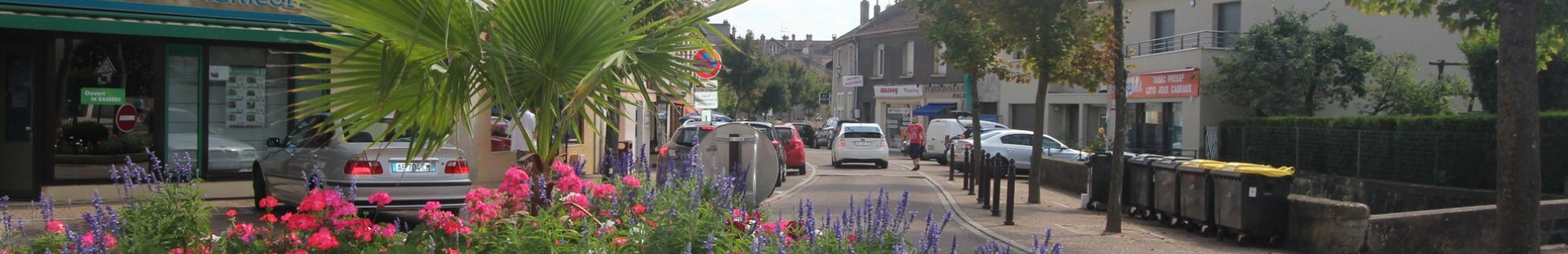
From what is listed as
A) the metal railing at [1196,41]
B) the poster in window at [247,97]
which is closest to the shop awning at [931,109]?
the metal railing at [1196,41]

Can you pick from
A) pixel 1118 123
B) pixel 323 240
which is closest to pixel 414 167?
pixel 323 240

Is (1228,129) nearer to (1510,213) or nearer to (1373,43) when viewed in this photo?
(1373,43)

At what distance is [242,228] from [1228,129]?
24849mm

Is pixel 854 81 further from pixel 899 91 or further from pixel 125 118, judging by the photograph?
pixel 125 118

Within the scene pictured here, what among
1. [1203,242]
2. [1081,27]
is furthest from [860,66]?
[1203,242]

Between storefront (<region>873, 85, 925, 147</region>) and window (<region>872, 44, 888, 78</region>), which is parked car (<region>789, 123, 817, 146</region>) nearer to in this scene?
storefront (<region>873, 85, 925, 147</region>)

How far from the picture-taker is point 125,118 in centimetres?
1329

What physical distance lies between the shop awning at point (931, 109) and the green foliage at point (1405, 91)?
21.5 m

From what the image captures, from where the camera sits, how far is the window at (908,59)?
51375mm

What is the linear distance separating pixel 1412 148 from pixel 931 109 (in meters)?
Result: 31.0

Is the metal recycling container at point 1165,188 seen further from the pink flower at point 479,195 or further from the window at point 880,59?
the window at point 880,59

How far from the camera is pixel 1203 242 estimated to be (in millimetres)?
11492

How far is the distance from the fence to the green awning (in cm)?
1342

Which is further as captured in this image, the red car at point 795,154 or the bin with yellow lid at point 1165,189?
the red car at point 795,154
